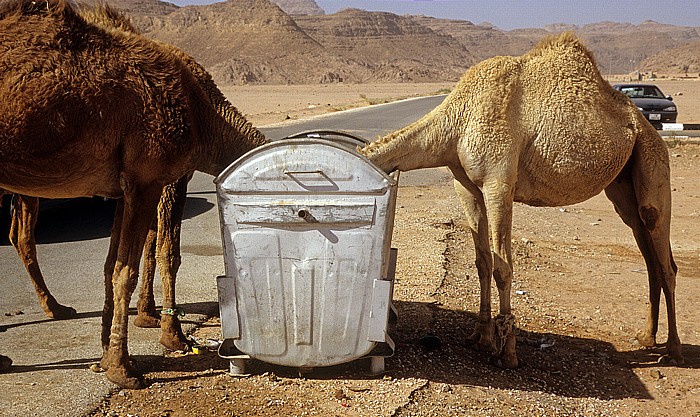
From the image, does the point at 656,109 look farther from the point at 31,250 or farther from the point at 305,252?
the point at 305,252

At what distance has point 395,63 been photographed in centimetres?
14788

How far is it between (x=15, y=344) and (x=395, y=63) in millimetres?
144751

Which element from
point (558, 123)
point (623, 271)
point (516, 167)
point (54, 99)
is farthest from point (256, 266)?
point (623, 271)

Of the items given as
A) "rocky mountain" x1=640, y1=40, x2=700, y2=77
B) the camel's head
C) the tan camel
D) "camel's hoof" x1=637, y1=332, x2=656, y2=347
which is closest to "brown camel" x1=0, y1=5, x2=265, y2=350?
the camel's head

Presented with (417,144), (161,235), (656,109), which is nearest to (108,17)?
(161,235)

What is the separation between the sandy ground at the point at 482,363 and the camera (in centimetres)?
547

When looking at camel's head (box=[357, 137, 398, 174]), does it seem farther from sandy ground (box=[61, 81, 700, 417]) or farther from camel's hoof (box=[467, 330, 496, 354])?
camel's hoof (box=[467, 330, 496, 354])

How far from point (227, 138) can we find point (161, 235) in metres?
1.05

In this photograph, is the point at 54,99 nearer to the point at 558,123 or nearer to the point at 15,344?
the point at 15,344

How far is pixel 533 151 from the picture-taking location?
6.35 m

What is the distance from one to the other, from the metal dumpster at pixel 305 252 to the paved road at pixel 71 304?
1237mm

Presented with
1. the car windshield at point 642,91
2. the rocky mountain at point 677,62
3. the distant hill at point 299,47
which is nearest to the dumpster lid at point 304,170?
the car windshield at point 642,91

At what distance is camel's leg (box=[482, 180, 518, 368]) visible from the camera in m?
6.05

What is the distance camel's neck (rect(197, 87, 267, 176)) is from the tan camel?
3.33 feet
